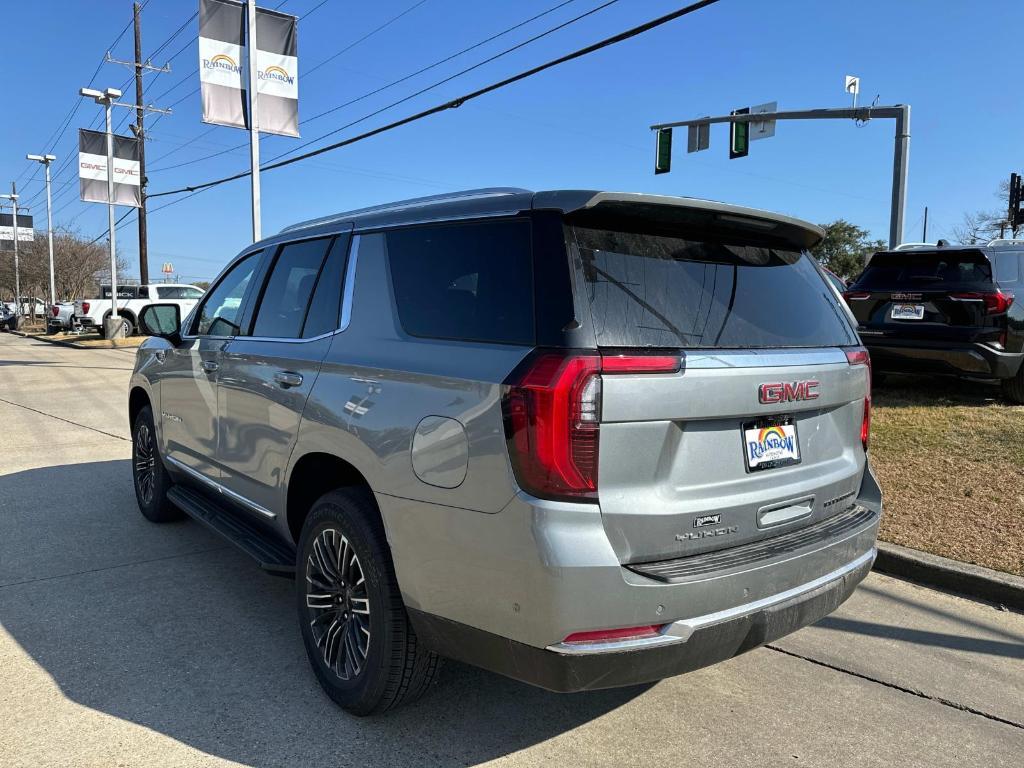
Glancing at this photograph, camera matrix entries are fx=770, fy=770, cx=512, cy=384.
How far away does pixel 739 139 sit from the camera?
59.0ft

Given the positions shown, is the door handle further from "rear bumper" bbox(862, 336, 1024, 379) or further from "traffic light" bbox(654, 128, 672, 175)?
"traffic light" bbox(654, 128, 672, 175)

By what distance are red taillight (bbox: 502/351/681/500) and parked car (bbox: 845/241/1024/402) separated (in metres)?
6.92

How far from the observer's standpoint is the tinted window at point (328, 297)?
11.0ft

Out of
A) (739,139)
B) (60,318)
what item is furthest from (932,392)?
(60,318)

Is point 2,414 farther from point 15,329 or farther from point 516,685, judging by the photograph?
point 15,329

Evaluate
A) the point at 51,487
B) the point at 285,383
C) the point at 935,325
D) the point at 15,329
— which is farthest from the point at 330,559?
the point at 15,329

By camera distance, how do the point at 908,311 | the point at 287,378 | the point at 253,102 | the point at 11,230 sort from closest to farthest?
the point at 287,378 < the point at 908,311 < the point at 253,102 < the point at 11,230

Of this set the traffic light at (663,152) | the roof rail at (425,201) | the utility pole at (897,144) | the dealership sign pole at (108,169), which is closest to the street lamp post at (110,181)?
the dealership sign pole at (108,169)

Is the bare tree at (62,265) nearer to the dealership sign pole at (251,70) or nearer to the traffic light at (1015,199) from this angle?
the dealership sign pole at (251,70)

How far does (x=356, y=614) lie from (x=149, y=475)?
10.4 ft

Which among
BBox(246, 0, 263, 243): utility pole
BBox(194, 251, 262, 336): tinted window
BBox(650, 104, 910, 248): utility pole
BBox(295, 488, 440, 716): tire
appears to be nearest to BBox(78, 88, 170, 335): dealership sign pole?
BBox(246, 0, 263, 243): utility pole

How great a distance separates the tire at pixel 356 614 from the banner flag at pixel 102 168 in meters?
24.9

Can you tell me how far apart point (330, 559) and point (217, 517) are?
1.35m

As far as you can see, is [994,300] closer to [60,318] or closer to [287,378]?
[287,378]
